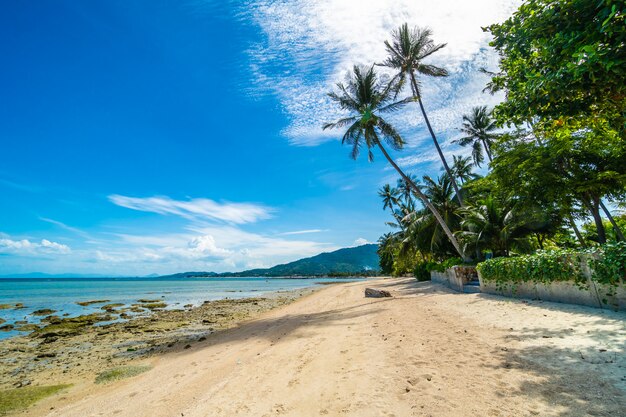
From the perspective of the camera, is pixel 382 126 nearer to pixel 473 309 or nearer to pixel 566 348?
pixel 473 309

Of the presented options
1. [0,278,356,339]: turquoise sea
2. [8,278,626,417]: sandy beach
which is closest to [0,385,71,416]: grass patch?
[8,278,626,417]: sandy beach

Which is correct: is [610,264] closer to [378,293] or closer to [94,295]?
[378,293]

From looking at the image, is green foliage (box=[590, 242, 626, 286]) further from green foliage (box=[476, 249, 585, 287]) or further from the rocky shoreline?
the rocky shoreline

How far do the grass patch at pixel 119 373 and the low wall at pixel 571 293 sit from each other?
11499 mm

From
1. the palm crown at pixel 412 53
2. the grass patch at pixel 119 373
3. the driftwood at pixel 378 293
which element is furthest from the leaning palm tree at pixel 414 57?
the grass patch at pixel 119 373

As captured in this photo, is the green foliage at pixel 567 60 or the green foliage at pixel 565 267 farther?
the green foliage at pixel 565 267

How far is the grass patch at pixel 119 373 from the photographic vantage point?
7.24m

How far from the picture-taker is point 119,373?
7711 mm

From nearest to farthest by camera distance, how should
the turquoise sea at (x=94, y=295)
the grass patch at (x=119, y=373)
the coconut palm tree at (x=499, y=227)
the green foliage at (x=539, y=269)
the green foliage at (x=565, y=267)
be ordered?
the green foliage at (x=565, y=267) → the grass patch at (x=119, y=373) → the green foliage at (x=539, y=269) → the coconut palm tree at (x=499, y=227) → the turquoise sea at (x=94, y=295)

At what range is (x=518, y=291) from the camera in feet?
35.4

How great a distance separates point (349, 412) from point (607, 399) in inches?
111

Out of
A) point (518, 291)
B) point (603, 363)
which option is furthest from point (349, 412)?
point (518, 291)

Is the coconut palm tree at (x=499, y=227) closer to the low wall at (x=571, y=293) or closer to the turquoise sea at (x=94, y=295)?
the low wall at (x=571, y=293)

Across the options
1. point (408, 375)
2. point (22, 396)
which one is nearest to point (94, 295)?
point (22, 396)
